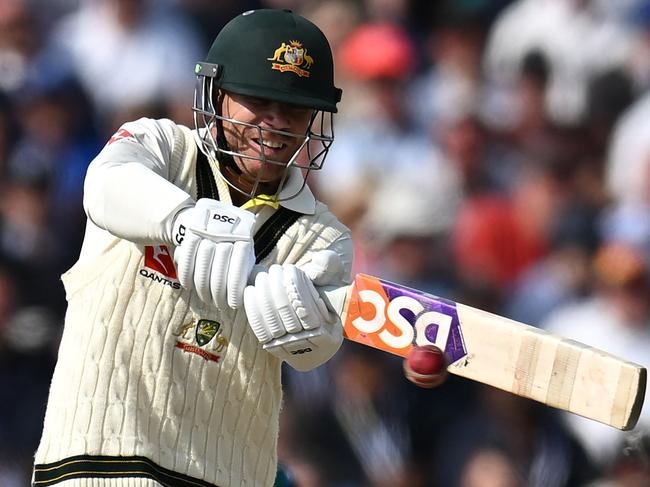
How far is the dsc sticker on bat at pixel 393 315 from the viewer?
9.01 ft

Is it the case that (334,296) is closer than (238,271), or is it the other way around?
(238,271)

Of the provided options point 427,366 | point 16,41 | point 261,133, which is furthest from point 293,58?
point 16,41

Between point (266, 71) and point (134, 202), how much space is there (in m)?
0.54

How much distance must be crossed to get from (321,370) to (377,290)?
2509mm

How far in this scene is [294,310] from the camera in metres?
2.61

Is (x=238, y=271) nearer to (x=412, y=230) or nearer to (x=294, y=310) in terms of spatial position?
(x=294, y=310)

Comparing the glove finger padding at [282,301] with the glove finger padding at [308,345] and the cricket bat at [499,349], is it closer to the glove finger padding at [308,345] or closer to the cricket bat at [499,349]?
the glove finger padding at [308,345]

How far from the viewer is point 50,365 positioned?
539cm

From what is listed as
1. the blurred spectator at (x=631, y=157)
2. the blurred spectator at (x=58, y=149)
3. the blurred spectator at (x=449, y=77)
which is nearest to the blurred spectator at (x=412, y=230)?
the blurred spectator at (x=449, y=77)

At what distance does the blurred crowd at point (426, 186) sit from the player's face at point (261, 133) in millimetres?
2211

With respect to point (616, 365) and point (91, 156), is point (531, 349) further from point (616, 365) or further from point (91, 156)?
point (91, 156)

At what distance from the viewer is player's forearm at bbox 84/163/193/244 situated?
2.61 m

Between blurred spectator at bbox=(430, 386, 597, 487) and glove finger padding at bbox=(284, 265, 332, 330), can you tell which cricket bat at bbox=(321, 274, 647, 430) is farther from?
blurred spectator at bbox=(430, 386, 597, 487)

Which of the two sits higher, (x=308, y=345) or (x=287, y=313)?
(x=287, y=313)
